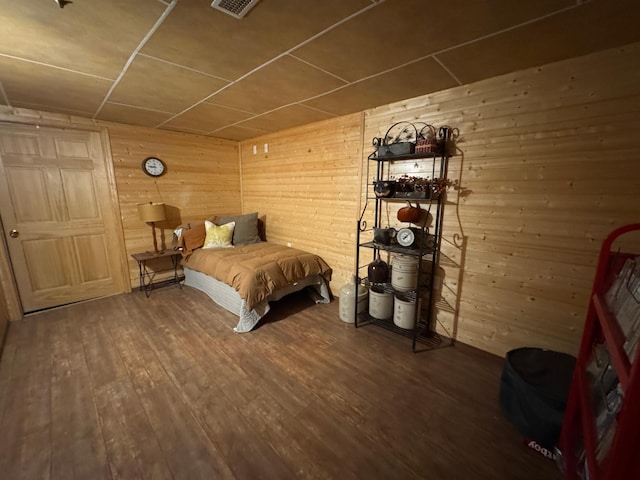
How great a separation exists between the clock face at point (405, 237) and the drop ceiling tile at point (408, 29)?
4.46 feet

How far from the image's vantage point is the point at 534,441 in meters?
1.47

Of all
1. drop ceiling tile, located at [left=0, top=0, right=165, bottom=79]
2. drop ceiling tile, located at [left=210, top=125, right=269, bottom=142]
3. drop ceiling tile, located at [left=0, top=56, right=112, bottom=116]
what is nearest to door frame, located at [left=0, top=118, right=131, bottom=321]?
drop ceiling tile, located at [left=0, top=56, right=112, bottom=116]

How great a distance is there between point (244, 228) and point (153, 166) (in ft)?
5.06

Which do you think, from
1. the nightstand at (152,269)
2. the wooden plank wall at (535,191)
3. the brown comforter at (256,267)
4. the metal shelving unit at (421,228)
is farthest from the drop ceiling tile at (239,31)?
the nightstand at (152,269)

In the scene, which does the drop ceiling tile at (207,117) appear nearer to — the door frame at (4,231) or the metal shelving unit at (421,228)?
the door frame at (4,231)

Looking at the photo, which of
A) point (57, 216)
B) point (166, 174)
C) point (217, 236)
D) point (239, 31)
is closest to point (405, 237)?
point (239, 31)

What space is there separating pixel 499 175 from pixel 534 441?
1800mm

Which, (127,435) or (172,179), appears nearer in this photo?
(127,435)

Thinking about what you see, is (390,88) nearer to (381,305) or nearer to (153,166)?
(381,305)

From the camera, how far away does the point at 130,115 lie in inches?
119

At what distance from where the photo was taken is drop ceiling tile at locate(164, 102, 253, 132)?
2797 millimetres

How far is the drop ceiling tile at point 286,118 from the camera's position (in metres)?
2.84

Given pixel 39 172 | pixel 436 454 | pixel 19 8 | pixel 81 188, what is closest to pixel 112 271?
pixel 81 188

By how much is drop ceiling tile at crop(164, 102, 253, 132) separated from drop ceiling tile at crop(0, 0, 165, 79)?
102 cm
